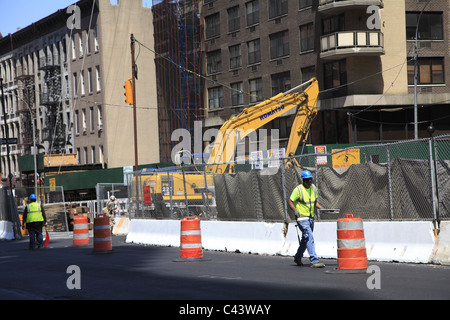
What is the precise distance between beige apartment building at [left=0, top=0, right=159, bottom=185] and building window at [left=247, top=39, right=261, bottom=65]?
55.5ft

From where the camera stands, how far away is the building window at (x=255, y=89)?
53969 millimetres

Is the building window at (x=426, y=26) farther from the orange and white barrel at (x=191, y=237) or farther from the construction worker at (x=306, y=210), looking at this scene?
the construction worker at (x=306, y=210)

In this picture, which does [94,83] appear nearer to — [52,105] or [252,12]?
[52,105]

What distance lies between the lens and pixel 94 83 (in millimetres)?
69438

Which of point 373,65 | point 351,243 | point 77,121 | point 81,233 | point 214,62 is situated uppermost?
point 214,62

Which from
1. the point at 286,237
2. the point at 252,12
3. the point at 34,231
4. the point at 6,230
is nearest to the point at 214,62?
the point at 252,12

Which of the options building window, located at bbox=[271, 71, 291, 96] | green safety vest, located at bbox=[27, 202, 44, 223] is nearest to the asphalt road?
green safety vest, located at bbox=[27, 202, 44, 223]

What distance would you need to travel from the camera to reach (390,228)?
16.9 metres

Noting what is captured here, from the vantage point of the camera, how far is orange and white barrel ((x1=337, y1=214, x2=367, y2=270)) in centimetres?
1400

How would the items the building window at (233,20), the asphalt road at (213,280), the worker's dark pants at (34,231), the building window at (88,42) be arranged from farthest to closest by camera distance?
the building window at (88,42) < the building window at (233,20) < the worker's dark pants at (34,231) < the asphalt road at (213,280)

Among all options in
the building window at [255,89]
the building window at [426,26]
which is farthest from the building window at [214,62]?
the building window at [426,26]

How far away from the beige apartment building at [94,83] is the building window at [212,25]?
38.6ft

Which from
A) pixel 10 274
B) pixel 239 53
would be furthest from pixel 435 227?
pixel 239 53

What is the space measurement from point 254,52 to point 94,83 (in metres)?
20.5
